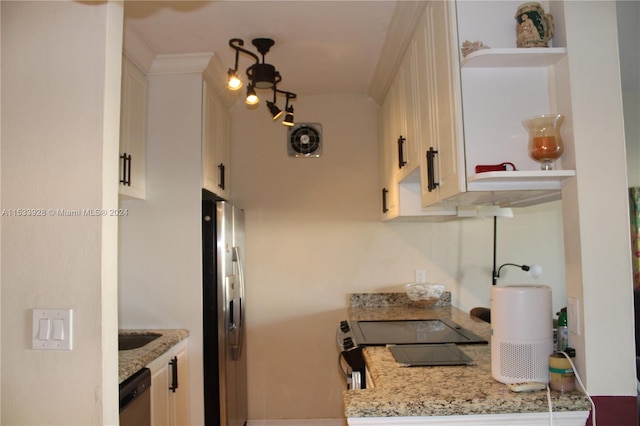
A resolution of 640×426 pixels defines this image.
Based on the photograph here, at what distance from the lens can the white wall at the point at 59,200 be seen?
117 cm

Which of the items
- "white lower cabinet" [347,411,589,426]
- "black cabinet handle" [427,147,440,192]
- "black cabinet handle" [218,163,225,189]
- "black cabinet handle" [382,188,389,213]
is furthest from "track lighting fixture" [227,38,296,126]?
"white lower cabinet" [347,411,589,426]

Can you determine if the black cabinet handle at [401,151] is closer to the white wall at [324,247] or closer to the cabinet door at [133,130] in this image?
the white wall at [324,247]

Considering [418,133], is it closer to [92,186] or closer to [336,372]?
[92,186]

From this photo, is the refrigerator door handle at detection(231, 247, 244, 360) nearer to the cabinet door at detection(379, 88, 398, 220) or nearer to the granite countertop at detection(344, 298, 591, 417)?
the cabinet door at detection(379, 88, 398, 220)

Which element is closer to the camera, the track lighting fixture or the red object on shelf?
the red object on shelf

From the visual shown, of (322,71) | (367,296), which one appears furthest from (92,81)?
(367,296)

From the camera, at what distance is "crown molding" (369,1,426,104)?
207cm

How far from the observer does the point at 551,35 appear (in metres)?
1.46

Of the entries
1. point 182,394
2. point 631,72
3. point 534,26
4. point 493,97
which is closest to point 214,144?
point 182,394

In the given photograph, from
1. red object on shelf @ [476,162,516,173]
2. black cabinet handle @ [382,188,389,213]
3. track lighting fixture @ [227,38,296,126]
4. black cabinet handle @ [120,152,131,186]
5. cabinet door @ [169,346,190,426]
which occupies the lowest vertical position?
cabinet door @ [169,346,190,426]

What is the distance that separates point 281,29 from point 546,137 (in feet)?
5.13

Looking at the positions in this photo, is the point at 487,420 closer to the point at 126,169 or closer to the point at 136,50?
the point at 126,169

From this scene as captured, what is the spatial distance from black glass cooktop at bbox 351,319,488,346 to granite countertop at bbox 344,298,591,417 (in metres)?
0.38

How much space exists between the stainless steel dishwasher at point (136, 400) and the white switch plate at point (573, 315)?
1628 mm
